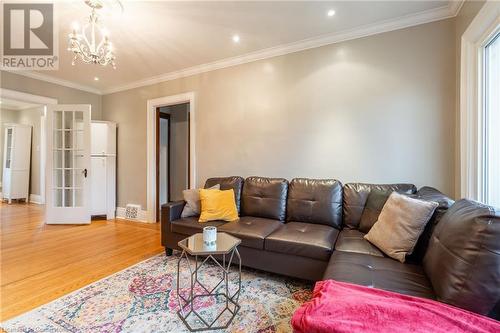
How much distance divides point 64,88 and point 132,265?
388cm

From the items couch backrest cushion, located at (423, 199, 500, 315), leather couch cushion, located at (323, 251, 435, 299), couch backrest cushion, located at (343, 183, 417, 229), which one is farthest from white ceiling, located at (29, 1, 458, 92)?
leather couch cushion, located at (323, 251, 435, 299)

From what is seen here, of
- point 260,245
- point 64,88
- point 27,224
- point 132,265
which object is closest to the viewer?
point 260,245

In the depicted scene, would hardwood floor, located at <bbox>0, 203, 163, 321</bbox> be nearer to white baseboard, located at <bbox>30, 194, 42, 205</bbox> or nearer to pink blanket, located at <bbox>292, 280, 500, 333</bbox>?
white baseboard, located at <bbox>30, 194, 42, 205</bbox>

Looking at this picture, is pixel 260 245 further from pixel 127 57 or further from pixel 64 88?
pixel 64 88

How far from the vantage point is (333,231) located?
2312 mm

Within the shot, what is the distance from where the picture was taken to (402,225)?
67.4 inches

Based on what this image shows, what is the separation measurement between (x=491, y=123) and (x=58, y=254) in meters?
4.55

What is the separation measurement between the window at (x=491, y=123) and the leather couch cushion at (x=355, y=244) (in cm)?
101

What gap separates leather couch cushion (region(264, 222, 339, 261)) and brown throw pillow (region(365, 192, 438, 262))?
15.7 inches

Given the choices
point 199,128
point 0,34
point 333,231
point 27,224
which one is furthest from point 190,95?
point 27,224

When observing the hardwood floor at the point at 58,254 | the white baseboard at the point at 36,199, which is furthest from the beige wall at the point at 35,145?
the hardwood floor at the point at 58,254

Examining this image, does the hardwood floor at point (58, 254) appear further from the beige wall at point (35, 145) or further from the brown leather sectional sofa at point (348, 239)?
the beige wall at point (35, 145)

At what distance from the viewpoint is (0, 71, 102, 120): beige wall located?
147 inches

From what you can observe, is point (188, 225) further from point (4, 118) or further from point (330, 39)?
point (4, 118)
